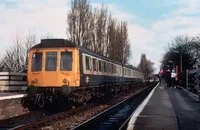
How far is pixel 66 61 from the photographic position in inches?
704

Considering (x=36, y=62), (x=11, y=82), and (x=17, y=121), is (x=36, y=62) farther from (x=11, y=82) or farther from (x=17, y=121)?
(x=17, y=121)

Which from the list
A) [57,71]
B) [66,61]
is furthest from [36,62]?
[66,61]

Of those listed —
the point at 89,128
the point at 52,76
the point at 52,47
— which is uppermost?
the point at 52,47

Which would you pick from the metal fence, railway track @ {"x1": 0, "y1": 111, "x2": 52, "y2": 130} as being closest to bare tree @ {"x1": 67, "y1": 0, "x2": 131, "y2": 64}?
the metal fence

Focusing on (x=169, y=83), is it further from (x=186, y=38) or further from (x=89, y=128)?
(x=186, y=38)

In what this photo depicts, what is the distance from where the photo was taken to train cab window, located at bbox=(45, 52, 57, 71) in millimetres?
17953

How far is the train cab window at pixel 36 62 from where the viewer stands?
1806 cm

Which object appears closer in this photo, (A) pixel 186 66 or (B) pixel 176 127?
(B) pixel 176 127

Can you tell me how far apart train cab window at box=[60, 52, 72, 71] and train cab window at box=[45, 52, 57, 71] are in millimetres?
355

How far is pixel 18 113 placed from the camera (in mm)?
16516

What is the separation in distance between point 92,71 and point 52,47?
11.1ft

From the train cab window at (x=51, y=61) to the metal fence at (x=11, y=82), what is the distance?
339 centimetres

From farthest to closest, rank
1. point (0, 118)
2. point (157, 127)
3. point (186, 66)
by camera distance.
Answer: point (186, 66)
point (0, 118)
point (157, 127)

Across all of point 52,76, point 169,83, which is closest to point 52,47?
point 52,76
